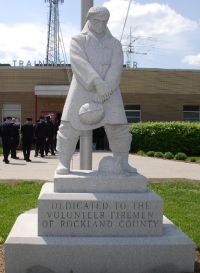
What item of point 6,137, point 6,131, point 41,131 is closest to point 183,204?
point 6,137

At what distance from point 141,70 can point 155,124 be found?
18.4ft

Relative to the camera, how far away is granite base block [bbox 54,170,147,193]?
4.92 m

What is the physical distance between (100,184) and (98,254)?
2.46 feet

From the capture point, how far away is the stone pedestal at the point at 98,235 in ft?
15.2

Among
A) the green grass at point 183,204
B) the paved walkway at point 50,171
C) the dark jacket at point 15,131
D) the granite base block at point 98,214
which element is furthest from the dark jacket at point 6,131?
the granite base block at point 98,214

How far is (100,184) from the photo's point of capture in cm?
494

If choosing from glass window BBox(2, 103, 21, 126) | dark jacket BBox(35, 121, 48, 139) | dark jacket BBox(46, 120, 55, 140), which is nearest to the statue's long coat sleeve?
dark jacket BBox(35, 121, 48, 139)

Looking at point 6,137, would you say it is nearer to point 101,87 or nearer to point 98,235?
point 101,87

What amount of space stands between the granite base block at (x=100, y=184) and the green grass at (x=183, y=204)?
4.68 feet

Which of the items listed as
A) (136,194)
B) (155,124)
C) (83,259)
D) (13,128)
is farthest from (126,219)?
(155,124)

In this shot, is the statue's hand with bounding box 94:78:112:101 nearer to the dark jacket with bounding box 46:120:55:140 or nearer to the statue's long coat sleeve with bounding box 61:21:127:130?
the statue's long coat sleeve with bounding box 61:21:127:130

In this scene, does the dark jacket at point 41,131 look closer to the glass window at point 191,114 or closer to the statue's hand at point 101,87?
the glass window at point 191,114

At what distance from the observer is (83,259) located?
4660mm

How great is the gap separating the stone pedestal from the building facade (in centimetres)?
2229
